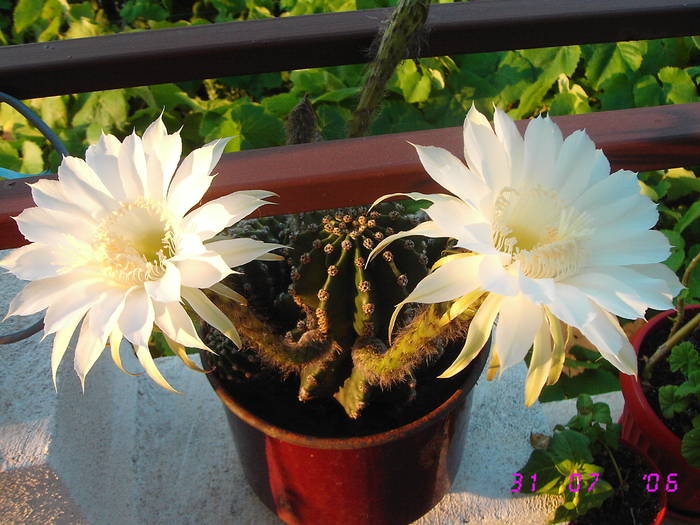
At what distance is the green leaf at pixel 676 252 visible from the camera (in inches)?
53.9

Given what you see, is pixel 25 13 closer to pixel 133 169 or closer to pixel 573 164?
pixel 133 169

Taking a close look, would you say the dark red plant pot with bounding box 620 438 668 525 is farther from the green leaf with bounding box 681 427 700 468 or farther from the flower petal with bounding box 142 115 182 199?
the flower petal with bounding box 142 115 182 199

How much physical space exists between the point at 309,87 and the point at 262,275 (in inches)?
39.1

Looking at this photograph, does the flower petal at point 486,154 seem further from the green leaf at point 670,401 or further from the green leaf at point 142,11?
the green leaf at point 142,11

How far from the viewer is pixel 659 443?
104 centimetres

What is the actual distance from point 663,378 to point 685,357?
0.12 m

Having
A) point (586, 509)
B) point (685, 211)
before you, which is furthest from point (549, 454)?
point (685, 211)

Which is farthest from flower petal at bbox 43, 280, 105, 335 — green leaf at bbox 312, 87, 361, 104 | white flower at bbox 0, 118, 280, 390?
green leaf at bbox 312, 87, 361, 104

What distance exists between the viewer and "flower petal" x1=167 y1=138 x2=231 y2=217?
49cm

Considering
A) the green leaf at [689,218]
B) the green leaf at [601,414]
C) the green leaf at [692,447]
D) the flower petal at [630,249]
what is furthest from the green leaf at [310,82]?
the flower petal at [630,249]

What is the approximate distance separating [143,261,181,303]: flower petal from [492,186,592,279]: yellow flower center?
245 millimetres

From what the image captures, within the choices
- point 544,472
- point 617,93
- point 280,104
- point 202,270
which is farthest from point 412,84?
point 202,270

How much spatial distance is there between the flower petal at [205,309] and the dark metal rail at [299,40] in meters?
0.38

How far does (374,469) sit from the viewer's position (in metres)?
0.76
